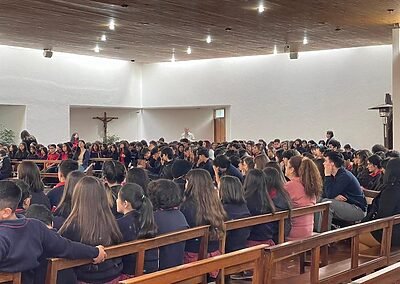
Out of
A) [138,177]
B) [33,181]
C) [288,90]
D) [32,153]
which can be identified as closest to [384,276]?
[138,177]

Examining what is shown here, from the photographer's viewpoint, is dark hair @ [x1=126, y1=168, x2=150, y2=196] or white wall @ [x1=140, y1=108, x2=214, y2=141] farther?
white wall @ [x1=140, y1=108, x2=214, y2=141]

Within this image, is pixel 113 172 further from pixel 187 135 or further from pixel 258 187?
pixel 187 135

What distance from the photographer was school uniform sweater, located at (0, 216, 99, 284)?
3.29m

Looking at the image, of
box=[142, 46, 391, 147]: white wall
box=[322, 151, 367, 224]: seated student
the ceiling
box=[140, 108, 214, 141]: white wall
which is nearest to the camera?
box=[322, 151, 367, 224]: seated student

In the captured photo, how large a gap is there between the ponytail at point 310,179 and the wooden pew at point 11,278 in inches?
145

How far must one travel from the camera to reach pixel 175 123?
22516 mm

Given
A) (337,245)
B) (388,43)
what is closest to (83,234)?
(337,245)

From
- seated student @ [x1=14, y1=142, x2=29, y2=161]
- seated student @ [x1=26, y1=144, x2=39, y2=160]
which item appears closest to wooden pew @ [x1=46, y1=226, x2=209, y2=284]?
seated student @ [x1=26, y1=144, x2=39, y2=160]

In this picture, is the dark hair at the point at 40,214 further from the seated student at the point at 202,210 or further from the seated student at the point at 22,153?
the seated student at the point at 22,153

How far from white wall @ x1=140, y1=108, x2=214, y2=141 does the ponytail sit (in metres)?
16.0

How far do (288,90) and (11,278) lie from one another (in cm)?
1619

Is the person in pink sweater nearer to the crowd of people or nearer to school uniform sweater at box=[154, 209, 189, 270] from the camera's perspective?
→ the crowd of people

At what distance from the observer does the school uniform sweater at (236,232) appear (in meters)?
5.34

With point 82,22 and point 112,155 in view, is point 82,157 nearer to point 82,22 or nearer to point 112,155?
point 112,155
